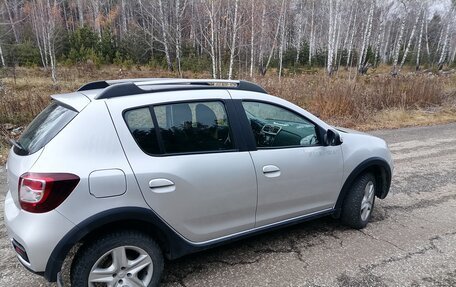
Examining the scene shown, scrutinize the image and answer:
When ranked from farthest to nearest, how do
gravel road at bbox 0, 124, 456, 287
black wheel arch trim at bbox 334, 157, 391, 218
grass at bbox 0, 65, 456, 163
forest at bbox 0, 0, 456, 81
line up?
forest at bbox 0, 0, 456, 81
grass at bbox 0, 65, 456, 163
black wheel arch trim at bbox 334, 157, 391, 218
gravel road at bbox 0, 124, 456, 287

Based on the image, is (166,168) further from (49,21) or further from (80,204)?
(49,21)

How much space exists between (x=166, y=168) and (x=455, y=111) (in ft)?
46.5

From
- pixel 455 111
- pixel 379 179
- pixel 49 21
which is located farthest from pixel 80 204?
pixel 49 21

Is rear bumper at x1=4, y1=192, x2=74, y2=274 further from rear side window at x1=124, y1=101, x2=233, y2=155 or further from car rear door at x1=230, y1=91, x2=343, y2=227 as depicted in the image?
car rear door at x1=230, y1=91, x2=343, y2=227

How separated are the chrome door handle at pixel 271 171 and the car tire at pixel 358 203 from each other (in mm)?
1199

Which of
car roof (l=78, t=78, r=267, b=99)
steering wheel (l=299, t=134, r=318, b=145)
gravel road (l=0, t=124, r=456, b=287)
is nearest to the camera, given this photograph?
car roof (l=78, t=78, r=267, b=99)

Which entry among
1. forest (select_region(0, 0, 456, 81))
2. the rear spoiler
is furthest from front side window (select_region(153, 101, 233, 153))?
forest (select_region(0, 0, 456, 81))

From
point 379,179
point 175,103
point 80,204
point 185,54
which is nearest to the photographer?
point 80,204

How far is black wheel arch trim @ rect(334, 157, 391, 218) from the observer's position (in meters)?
3.65

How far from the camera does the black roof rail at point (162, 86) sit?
2.52m

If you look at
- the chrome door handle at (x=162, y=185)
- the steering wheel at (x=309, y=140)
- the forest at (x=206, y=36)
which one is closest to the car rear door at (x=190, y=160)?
the chrome door handle at (x=162, y=185)

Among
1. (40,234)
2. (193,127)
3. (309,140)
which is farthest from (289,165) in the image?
(40,234)

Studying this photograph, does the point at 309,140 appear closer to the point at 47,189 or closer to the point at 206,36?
the point at 47,189

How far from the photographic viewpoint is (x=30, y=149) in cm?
243
